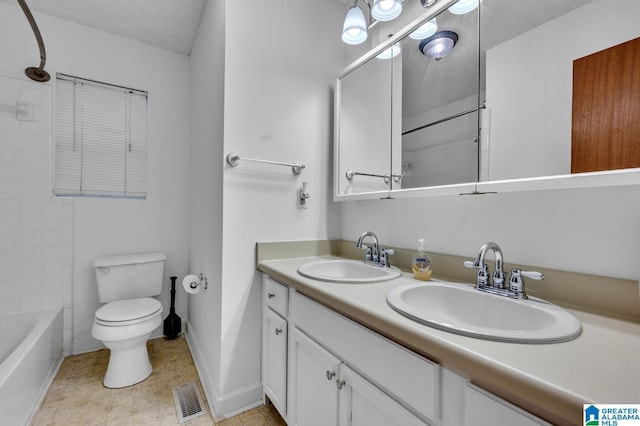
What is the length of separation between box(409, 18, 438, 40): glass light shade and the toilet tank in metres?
2.30

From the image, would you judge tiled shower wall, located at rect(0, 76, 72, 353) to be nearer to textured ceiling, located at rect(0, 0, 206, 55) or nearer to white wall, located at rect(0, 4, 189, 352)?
white wall, located at rect(0, 4, 189, 352)

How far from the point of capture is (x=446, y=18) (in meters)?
1.14

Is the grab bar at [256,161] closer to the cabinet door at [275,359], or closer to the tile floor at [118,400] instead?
the cabinet door at [275,359]

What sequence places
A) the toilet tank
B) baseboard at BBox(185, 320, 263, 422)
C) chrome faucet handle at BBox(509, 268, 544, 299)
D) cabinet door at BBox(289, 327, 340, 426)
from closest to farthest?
chrome faucet handle at BBox(509, 268, 544, 299), cabinet door at BBox(289, 327, 340, 426), baseboard at BBox(185, 320, 263, 422), the toilet tank

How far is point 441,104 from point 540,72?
354 millimetres

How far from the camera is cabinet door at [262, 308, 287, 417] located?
1.32 m

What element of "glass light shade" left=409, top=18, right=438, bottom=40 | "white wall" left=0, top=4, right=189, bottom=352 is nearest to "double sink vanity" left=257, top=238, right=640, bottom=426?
"glass light shade" left=409, top=18, right=438, bottom=40

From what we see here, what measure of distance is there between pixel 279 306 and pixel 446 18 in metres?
1.47

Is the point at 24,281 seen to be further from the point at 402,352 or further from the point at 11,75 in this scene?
the point at 402,352

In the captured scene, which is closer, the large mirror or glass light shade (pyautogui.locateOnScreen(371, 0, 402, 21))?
the large mirror

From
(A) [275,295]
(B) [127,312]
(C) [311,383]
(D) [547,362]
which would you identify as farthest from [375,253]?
(B) [127,312]

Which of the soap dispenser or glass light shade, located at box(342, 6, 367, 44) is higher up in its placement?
glass light shade, located at box(342, 6, 367, 44)

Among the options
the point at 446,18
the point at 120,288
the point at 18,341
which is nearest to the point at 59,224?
the point at 120,288

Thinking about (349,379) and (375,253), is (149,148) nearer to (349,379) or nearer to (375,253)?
(375,253)
